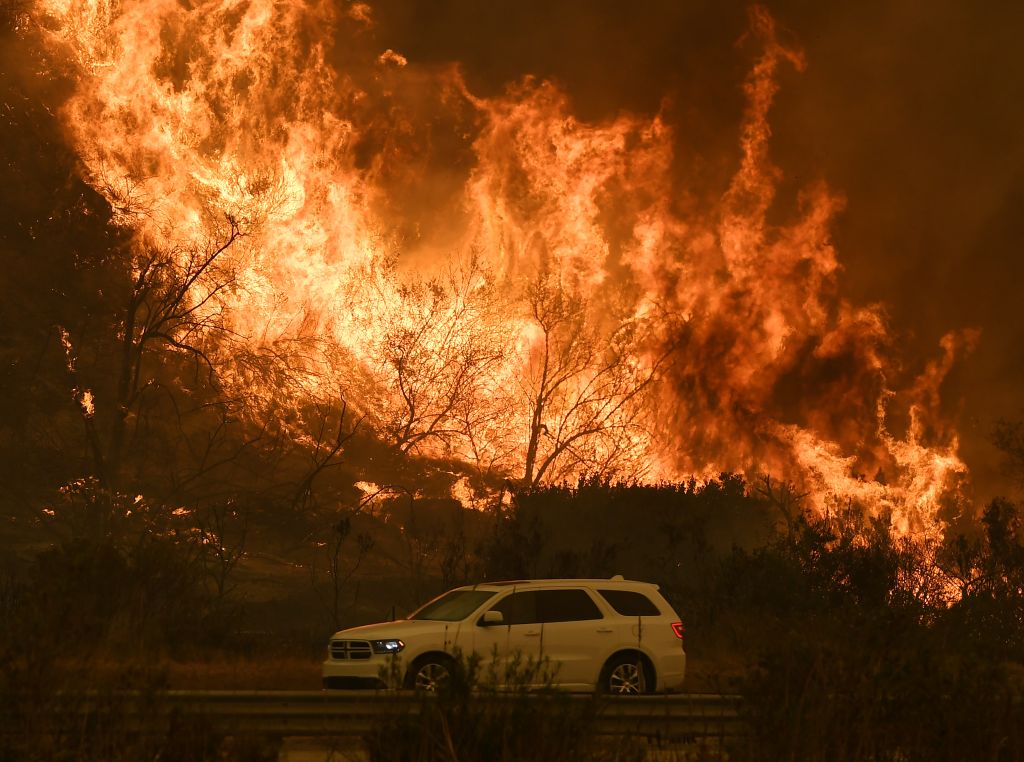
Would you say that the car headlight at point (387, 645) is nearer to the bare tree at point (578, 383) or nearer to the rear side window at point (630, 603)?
the rear side window at point (630, 603)

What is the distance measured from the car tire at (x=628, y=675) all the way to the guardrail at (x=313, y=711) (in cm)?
303

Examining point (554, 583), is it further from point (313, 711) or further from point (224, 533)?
point (224, 533)

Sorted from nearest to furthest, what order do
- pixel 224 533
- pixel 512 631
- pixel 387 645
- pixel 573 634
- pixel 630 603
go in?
pixel 387 645, pixel 512 631, pixel 573 634, pixel 630 603, pixel 224 533

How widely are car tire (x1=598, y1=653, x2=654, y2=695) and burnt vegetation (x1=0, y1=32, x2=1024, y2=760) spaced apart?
166 cm

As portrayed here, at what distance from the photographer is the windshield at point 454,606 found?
1543 centimetres

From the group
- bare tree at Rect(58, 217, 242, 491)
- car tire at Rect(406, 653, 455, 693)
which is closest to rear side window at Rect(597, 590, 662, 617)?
car tire at Rect(406, 653, 455, 693)

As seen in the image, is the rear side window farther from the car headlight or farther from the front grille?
the front grille

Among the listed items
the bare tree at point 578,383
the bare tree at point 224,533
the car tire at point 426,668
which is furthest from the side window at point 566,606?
the bare tree at point 578,383

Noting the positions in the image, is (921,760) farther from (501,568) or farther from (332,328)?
(332,328)

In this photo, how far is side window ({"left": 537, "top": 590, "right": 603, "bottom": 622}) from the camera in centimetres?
1557

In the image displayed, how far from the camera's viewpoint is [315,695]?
1224 cm

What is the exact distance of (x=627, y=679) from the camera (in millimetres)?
15469

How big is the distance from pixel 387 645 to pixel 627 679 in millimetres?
3252

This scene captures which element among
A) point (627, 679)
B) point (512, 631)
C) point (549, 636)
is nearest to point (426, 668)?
point (512, 631)
